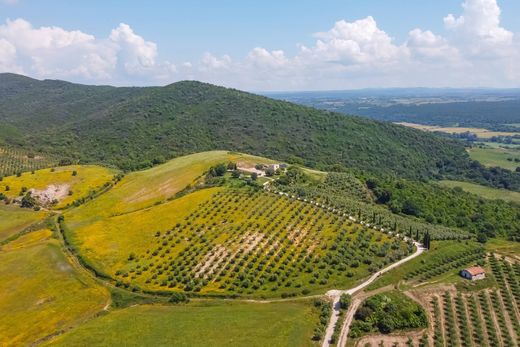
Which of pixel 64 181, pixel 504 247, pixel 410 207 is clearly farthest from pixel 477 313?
pixel 64 181

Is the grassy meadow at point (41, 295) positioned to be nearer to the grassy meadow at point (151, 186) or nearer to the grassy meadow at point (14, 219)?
the grassy meadow at point (14, 219)

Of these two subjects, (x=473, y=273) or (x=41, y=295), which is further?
(x=41, y=295)

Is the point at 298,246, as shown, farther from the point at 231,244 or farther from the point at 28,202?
the point at 28,202

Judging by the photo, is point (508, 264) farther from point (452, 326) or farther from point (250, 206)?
point (250, 206)

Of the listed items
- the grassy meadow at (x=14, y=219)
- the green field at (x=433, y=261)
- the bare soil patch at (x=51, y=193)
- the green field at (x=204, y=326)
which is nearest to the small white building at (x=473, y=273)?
the green field at (x=433, y=261)

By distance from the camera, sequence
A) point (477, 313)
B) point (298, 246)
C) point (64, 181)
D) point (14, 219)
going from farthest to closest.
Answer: point (64, 181) → point (14, 219) → point (298, 246) → point (477, 313)

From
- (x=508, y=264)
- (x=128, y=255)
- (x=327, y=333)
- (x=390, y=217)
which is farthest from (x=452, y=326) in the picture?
(x=128, y=255)
